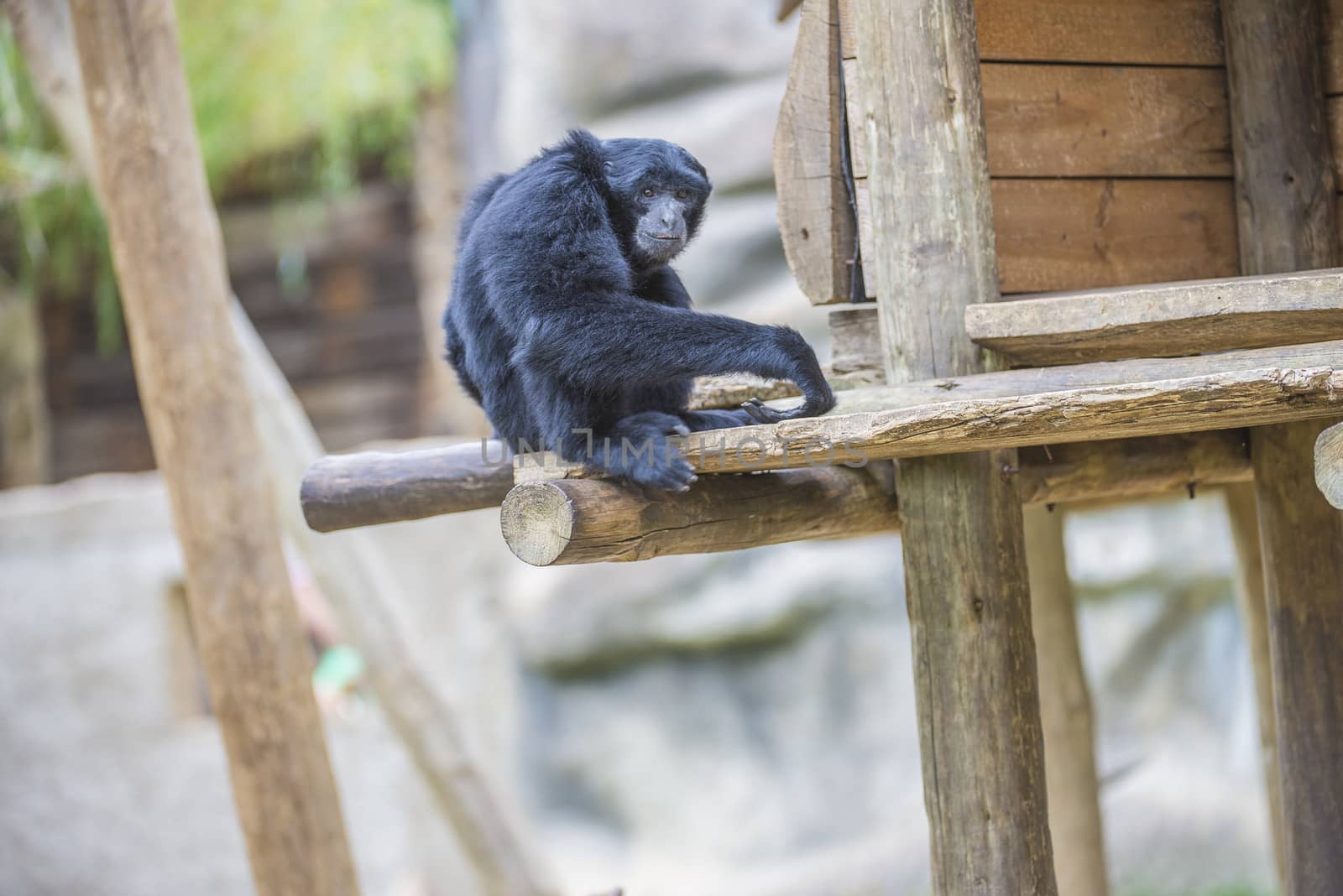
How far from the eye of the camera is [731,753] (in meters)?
8.75

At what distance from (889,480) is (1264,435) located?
1175mm

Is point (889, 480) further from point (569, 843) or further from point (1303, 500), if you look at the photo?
point (569, 843)

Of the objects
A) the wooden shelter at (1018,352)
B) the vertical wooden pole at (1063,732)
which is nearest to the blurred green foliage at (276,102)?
the wooden shelter at (1018,352)

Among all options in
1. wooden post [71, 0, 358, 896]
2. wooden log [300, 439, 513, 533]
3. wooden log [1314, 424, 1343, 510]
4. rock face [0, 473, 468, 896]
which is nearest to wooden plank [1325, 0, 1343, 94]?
wooden log [1314, 424, 1343, 510]

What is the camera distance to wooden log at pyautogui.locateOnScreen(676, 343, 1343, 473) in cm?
239

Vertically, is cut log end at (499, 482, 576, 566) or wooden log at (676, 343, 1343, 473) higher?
wooden log at (676, 343, 1343, 473)

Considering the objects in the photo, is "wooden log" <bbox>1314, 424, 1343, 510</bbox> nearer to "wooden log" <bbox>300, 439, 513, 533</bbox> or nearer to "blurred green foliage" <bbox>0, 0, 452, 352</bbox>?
"wooden log" <bbox>300, 439, 513, 533</bbox>

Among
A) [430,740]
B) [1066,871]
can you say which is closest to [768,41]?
[430,740]

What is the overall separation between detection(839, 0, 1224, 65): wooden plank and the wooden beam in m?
1.16

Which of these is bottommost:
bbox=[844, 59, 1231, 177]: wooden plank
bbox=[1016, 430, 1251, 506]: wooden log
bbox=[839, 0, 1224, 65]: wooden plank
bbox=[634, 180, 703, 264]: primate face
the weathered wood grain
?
bbox=[1016, 430, 1251, 506]: wooden log

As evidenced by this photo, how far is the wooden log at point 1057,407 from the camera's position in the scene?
2.39m

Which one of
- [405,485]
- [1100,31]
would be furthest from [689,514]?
[1100,31]

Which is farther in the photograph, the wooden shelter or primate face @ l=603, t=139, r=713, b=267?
primate face @ l=603, t=139, r=713, b=267

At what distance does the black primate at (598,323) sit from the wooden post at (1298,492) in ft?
5.32
